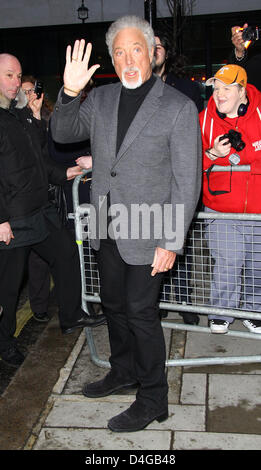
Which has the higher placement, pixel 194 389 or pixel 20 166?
pixel 20 166

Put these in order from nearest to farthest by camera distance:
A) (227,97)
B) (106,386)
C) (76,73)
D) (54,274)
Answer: (76,73) → (106,386) → (227,97) → (54,274)

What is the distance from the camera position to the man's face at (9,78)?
3908 mm

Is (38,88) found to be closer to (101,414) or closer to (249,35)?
(249,35)

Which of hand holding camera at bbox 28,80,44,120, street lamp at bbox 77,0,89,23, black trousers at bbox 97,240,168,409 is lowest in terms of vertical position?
black trousers at bbox 97,240,168,409

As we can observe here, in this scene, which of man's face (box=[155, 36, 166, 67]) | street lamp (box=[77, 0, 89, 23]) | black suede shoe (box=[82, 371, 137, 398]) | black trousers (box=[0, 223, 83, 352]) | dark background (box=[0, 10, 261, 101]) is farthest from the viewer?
dark background (box=[0, 10, 261, 101])

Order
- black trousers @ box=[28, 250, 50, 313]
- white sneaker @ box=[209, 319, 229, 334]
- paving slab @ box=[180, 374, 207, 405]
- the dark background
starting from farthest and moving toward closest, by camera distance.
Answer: the dark background < black trousers @ box=[28, 250, 50, 313] < white sneaker @ box=[209, 319, 229, 334] < paving slab @ box=[180, 374, 207, 405]

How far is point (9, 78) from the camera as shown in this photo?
394cm

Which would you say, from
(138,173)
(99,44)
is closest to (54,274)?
(138,173)

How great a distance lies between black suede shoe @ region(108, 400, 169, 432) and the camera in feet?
10.00

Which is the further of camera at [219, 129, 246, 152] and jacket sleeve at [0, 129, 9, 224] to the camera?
jacket sleeve at [0, 129, 9, 224]

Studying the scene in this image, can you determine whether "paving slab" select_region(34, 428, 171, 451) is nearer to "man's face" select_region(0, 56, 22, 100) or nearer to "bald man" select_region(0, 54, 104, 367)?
"bald man" select_region(0, 54, 104, 367)

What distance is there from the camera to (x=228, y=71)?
362 centimetres

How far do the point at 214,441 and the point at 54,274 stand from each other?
1.99 meters

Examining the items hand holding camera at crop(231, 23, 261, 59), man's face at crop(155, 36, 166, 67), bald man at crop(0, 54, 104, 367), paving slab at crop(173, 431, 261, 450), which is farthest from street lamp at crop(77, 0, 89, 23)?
paving slab at crop(173, 431, 261, 450)
